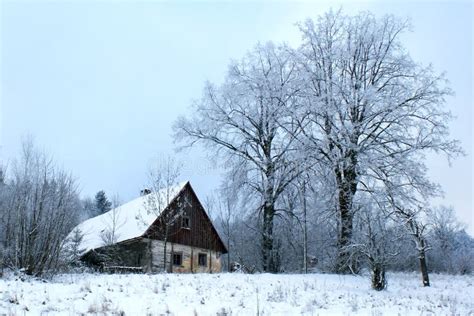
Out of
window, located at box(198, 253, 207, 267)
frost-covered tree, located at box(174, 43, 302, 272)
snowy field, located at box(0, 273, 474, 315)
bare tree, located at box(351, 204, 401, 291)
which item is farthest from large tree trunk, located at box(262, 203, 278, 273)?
snowy field, located at box(0, 273, 474, 315)

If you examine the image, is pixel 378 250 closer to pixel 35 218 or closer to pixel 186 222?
pixel 35 218

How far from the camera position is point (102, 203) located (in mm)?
72625

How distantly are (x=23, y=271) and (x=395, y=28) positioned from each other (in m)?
21.7

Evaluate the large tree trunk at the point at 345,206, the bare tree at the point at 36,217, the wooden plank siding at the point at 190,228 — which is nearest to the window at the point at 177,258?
the wooden plank siding at the point at 190,228

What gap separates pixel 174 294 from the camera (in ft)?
33.7

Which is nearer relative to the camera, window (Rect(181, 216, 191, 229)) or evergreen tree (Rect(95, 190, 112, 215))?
window (Rect(181, 216, 191, 229))

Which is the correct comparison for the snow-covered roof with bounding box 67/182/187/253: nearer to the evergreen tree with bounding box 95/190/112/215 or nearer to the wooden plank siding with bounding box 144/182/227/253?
the wooden plank siding with bounding box 144/182/227/253

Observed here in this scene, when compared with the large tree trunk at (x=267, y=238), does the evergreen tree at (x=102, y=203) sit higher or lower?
higher

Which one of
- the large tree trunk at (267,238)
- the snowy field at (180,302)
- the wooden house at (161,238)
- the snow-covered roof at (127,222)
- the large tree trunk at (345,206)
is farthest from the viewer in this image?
the wooden house at (161,238)

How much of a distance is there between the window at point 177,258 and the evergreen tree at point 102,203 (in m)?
42.9

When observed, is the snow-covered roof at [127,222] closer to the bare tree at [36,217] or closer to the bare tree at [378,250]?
the bare tree at [36,217]

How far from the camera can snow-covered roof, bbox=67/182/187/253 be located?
2786 centimetres

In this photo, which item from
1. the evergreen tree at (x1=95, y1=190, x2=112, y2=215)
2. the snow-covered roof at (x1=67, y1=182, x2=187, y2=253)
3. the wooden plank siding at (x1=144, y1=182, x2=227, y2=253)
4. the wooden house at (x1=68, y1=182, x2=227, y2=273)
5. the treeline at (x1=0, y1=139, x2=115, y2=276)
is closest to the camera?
the treeline at (x1=0, y1=139, x2=115, y2=276)

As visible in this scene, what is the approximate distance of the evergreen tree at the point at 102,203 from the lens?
71188 mm
